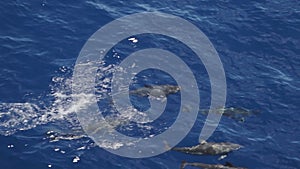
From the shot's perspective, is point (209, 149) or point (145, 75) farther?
point (145, 75)

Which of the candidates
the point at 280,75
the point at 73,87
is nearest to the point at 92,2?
the point at 73,87

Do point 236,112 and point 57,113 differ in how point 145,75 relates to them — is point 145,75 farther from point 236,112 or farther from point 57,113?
point 57,113

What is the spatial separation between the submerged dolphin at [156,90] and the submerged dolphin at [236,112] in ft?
9.30

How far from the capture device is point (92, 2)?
140 ft

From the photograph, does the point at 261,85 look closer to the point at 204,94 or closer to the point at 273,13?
the point at 204,94

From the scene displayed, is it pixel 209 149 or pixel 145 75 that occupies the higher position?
pixel 145 75

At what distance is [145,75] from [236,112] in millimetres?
7128

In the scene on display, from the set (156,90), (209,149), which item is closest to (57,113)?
(156,90)

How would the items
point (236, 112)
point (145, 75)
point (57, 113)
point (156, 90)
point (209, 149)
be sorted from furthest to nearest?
point (145, 75) → point (156, 90) → point (236, 112) → point (57, 113) → point (209, 149)

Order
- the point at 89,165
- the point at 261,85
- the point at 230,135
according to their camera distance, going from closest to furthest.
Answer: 1. the point at 89,165
2. the point at 230,135
3. the point at 261,85

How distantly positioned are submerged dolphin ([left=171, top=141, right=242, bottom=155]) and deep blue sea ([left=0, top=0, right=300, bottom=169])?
1.32 ft

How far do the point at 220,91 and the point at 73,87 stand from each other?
33.5ft

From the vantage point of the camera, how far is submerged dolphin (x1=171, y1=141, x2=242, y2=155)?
2989cm

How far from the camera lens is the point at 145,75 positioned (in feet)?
118
